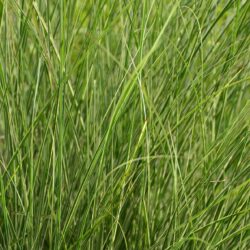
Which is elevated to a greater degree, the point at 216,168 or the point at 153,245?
the point at 216,168

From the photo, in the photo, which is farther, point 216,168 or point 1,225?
point 1,225

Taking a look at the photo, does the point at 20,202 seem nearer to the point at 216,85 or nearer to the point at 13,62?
the point at 13,62

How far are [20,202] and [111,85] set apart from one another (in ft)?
1.35

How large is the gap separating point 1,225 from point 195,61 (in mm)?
591

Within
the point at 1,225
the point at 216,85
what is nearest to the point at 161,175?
the point at 216,85

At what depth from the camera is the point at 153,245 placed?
4.35 ft

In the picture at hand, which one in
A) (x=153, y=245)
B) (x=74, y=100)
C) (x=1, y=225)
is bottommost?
(x=1, y=225)

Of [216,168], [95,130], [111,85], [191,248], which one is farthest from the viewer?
[111,85]

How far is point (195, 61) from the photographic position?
4.78 ft

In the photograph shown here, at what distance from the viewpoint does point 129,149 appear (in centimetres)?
128

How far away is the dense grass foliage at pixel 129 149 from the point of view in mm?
1292

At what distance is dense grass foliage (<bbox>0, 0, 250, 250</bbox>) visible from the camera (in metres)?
1.29

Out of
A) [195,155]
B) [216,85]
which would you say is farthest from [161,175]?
[216,85]

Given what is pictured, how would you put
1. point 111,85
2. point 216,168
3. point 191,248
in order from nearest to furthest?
1. point 216,168
2. point 191,248
3. point 111,85
